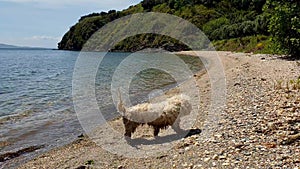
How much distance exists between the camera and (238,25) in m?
102

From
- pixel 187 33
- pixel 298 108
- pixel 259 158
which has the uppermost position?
pixel 187 33

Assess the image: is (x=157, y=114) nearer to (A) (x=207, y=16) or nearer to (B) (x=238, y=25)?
(B) (x=238, y=25)

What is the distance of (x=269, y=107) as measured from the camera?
1401cm

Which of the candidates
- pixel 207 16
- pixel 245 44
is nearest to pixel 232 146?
pixel 245 44

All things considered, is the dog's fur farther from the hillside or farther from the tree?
the hillside

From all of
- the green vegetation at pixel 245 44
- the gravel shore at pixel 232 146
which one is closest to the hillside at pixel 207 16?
the green vegetation at pixel 245 44

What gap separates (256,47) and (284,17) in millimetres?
36456

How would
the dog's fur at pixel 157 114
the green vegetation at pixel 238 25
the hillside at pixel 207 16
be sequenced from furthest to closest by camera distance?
1. the hillside at pixel 207 16
2. the green vegetation at pixel 238 25
3. the dog's fur at pixel 157 114

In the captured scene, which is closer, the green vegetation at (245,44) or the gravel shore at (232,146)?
the gravel shore at (232,146)

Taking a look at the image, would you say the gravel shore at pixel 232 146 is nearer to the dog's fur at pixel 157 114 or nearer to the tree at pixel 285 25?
the dog's fur at pixel 157 114

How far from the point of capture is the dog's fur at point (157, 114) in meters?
12.4

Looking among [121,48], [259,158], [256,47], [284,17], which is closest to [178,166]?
[259,158]

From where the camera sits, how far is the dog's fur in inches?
488

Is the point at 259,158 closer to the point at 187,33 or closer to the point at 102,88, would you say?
the point at 102,88
